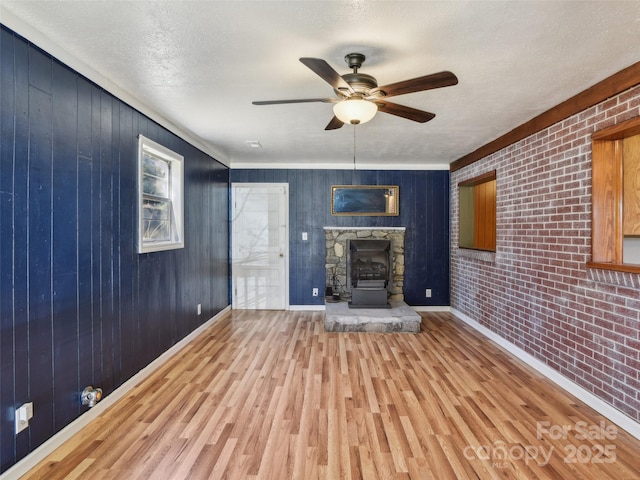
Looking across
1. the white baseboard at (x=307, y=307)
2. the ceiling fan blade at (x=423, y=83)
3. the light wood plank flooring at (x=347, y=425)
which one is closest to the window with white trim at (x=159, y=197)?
the light wood plank flooring at (x=347, y=425)

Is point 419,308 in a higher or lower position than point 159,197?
lower

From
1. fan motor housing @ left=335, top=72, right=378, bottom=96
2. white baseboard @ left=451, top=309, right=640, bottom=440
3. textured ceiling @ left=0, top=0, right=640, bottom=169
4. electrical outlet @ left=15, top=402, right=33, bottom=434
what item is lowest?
white baseboard @ left=451, top=309, right=640, bottom=440

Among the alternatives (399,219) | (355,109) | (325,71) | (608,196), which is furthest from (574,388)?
(399,219)

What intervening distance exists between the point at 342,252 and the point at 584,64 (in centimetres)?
384

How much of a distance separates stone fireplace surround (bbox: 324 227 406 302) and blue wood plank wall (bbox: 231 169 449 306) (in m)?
0.09

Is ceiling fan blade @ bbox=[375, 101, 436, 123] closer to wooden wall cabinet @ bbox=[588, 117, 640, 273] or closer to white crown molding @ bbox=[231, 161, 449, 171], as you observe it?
wooden wall cabinet @ bbox=[588, 117, 640, 273]

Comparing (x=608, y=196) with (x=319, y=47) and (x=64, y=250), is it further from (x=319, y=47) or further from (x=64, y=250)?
(x=64, y=250)

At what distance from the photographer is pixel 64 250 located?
2086mm

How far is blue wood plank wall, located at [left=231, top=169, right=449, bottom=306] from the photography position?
5.56 m

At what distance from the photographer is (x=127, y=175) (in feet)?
9.16

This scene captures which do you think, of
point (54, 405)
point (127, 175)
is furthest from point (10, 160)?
point (54, 405)

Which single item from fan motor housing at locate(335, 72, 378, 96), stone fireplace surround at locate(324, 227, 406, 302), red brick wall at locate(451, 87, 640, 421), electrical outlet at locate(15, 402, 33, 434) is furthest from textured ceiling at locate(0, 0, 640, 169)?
stone fireplace surround at locate(324, 227, 406, 302)

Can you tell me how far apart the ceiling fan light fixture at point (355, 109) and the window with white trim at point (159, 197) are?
6.19 feet

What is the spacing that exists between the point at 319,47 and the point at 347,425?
7.92 feet
